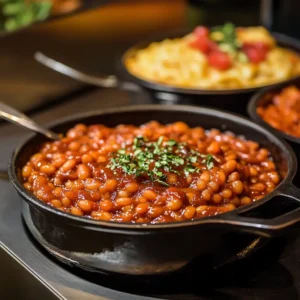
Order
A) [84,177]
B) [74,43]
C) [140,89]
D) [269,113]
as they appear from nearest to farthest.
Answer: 1. [84,177]
2. [269,113]
3. [140,89]
4. [74,43]

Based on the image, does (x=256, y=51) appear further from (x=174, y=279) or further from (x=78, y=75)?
(x=174, y=279)

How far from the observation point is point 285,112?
1983mm

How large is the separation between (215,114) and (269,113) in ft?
0.82

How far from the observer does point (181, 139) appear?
1665 millimetres

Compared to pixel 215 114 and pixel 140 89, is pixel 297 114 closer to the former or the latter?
pixel 215 114

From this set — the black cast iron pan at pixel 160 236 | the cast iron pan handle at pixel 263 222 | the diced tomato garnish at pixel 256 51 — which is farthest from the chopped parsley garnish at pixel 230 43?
the cast iron pan handle at pixel 263 222

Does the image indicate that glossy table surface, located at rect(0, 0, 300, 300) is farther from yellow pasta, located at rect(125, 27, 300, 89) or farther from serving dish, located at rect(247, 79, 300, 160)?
serving dish, located at rect(247, 79, 300, 160)

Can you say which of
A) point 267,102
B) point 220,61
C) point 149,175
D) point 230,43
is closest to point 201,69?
point 220,61

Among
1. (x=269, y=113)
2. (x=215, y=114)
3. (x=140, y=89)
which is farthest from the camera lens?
(x=140, y=89)

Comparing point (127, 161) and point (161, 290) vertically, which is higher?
point (127, 161)

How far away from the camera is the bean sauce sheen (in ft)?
4.33

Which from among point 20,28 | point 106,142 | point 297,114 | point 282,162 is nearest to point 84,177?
point 106,142

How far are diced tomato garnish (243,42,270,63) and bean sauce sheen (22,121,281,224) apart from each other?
74 cm

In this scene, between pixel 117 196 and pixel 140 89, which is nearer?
pixel 117 196
